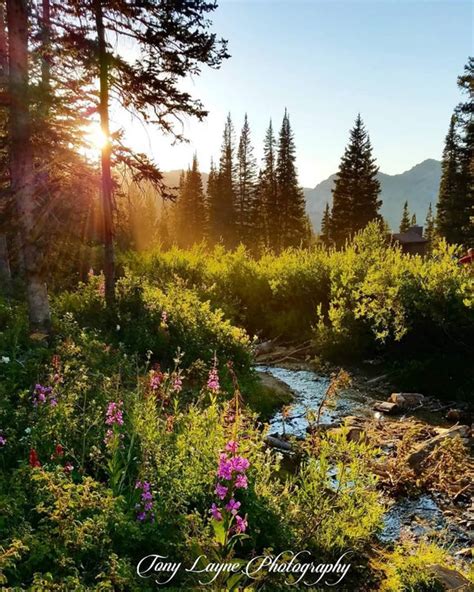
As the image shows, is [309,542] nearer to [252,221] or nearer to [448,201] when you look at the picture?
[448,201]

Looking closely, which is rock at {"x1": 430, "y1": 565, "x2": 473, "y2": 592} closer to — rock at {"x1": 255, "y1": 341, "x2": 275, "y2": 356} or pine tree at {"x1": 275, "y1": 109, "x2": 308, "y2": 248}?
rock at {"x1": 255, "y1": 341, "x2": 275, "y2": 356}

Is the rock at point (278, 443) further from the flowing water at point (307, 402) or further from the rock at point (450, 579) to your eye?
the rock at point (450, 579)

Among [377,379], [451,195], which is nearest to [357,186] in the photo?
[451,195]

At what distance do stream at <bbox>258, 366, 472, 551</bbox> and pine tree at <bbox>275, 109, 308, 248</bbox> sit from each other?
37.1 m

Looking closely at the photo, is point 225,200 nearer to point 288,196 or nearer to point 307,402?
point 288,196

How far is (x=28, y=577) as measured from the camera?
2611 millimetres

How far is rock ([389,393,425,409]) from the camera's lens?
889 cm

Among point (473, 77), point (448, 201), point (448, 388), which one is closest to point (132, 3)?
point (448, 388)

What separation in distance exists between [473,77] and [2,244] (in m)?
28.2

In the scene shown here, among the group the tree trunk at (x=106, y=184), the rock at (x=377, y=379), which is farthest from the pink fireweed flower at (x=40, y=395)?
the rock at (x=377, y=379)

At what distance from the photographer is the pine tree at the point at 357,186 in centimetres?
4175

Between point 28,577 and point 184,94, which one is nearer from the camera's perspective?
point 28,577

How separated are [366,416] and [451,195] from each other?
35169 millimetres

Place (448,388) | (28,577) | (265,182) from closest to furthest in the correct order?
(28,577)
(448,388)
(265,182)
